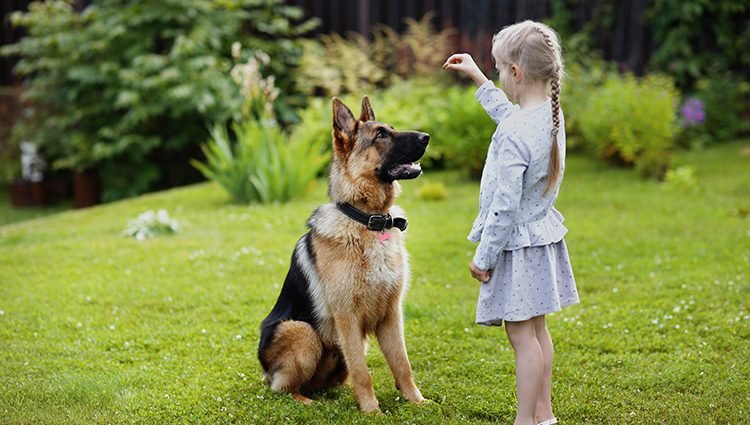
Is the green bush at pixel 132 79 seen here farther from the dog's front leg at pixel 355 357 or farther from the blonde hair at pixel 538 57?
the blonde hair at pixel 538 57

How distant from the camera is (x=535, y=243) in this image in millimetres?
3361

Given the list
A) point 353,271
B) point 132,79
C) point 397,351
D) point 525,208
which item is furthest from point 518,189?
point 132,79

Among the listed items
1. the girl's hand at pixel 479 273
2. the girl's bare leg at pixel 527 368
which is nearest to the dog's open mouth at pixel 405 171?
A: the girl's hand at pixel 479 273

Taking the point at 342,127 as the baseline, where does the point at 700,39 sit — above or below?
below

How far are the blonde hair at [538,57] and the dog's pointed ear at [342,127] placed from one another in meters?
0.85

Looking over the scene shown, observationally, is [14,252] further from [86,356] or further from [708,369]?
[708,369]

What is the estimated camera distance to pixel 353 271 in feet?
12.6

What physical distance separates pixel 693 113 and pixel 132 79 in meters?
7.68

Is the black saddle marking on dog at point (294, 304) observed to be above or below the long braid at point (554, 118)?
below

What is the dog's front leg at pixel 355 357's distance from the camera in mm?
3863

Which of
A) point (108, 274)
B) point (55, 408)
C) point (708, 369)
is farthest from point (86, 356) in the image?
point (708, 369)

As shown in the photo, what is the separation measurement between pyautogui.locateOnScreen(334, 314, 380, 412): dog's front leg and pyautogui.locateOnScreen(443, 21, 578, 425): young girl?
0.70 meters

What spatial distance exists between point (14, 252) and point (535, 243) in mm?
5529

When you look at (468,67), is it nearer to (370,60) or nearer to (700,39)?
(370,60)
